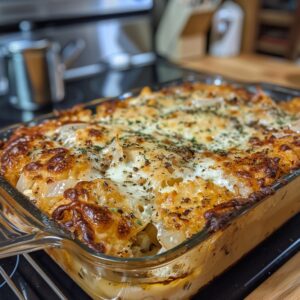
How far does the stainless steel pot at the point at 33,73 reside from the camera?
1604 mm

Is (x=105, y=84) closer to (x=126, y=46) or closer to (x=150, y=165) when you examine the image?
(x=126, y=46)

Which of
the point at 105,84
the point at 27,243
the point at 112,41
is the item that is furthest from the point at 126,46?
the point at 27,243

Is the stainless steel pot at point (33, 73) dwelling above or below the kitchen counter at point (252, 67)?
above

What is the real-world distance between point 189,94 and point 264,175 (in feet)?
1.80

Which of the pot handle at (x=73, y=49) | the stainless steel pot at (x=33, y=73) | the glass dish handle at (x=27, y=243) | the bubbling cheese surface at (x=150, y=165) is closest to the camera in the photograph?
the glass dish handle at (x=27, y=243)

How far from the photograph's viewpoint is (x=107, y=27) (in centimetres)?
205

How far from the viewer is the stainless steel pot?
1604 millimetres

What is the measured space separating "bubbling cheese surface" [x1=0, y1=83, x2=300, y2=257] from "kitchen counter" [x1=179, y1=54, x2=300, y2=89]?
77 cm

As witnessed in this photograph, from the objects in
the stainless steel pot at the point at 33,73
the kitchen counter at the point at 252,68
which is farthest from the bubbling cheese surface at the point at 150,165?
the kitchen counter at the point at 252,68

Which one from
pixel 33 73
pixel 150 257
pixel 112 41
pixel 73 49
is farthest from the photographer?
pixel 112 41

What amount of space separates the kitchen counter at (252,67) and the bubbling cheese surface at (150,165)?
77cm

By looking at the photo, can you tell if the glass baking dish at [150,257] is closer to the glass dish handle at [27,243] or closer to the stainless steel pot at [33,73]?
the glass dish handle at [27,243]

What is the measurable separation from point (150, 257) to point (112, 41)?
1677 millimetres

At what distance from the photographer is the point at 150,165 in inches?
34.4
